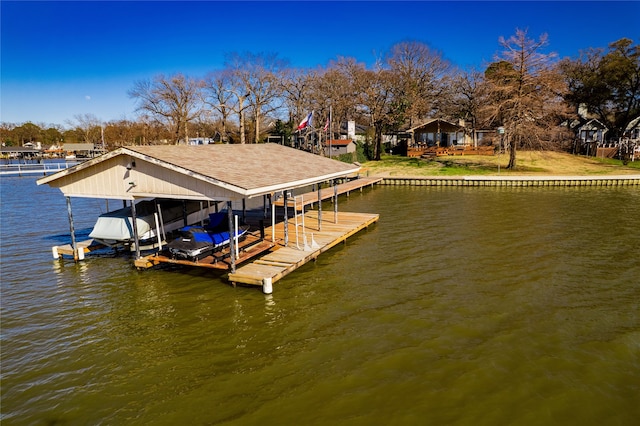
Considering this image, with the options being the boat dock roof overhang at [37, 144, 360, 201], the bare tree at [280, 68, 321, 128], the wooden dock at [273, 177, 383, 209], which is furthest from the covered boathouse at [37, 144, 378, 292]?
the bare tree at [280, 68, 321, 128]

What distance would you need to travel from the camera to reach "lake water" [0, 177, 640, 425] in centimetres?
781

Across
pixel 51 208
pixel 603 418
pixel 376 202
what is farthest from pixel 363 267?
pixel 51 208

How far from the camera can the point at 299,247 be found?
16281mm

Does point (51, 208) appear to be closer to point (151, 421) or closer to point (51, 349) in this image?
point (51, 349)

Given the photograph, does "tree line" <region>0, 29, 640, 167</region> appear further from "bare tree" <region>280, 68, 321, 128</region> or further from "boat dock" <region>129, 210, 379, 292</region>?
"boat dock" <region>129, 210, 379, 292</region>

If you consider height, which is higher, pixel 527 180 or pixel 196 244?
pixel 527 180

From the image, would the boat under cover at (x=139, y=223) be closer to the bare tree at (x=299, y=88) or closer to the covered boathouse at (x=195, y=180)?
the covered boathouse at (x=195, y=180)

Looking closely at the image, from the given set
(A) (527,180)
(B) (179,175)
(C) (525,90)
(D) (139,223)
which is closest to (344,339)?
(B) (179,175)

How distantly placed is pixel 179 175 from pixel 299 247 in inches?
221

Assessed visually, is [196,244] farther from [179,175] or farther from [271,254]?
[271,254]

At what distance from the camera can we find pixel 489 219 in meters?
24.0

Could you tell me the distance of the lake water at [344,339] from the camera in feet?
25.6

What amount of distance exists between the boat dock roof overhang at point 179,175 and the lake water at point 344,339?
3.35 m

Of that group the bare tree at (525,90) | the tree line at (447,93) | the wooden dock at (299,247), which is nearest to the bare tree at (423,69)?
the tree line at (447,93)
